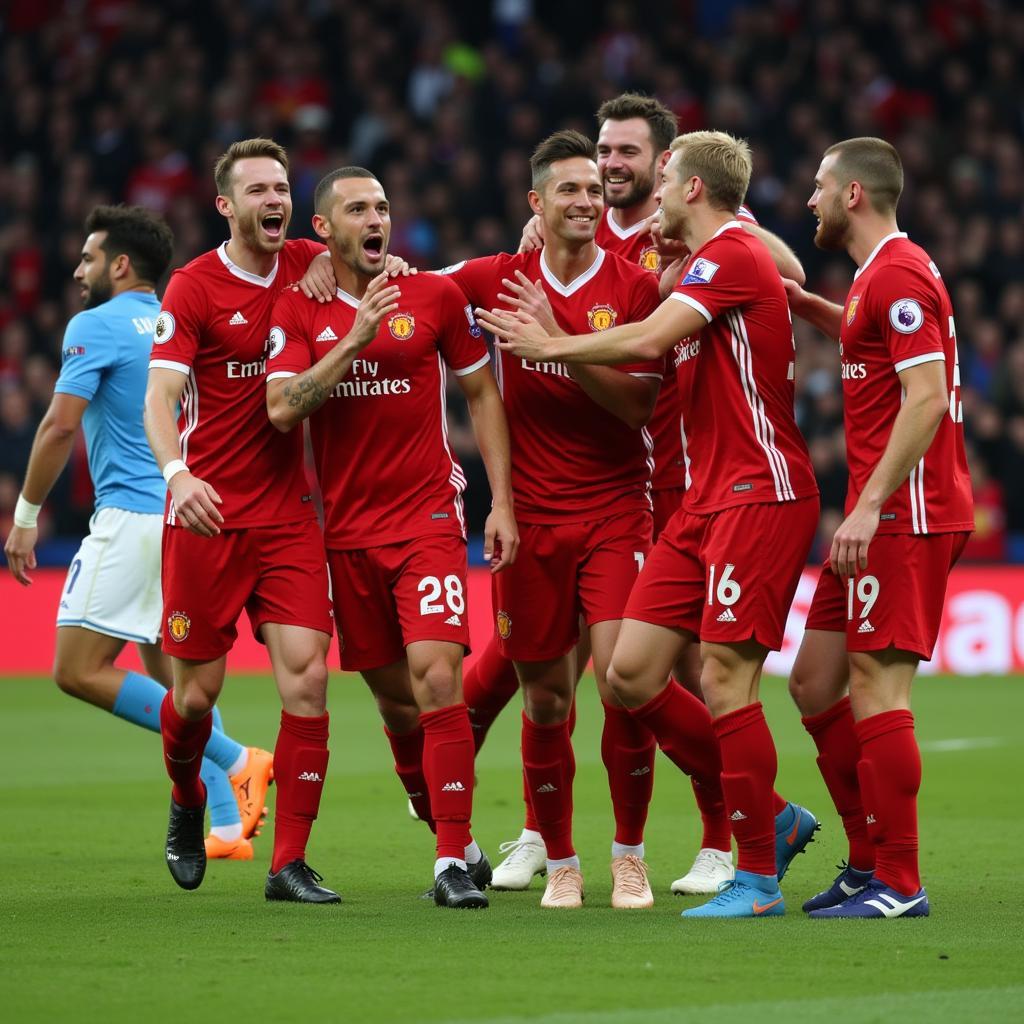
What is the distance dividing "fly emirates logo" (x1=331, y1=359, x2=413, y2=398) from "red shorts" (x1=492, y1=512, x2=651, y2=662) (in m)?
0.71

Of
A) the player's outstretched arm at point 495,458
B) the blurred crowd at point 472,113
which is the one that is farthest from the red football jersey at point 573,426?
the blurred crowd at point 472,113

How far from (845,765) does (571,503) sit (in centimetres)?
133

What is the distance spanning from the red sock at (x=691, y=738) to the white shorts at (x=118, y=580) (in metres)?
2.59

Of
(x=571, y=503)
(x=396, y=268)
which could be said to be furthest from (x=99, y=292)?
(x=571, y=503)

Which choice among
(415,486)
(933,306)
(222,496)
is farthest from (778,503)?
(222,496)

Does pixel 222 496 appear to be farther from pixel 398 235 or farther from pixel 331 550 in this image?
pixel 398 235

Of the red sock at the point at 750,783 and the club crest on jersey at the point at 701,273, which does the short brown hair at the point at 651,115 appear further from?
the red sock at the point at 750,783

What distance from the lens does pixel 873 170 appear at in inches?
252

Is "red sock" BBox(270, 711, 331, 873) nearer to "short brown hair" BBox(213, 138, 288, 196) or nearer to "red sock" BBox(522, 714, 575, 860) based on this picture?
"red sock" BBox(522, 714, 575, 860)

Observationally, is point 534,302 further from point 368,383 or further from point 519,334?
point 368,383

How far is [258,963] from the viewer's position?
539cm

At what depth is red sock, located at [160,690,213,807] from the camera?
23.4ft

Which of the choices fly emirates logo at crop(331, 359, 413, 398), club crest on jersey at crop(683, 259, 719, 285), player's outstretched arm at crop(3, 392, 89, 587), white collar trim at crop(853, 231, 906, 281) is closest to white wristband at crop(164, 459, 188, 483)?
fly emirates logo at crop(331, 359, 413, 398)

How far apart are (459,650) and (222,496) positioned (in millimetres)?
1056
